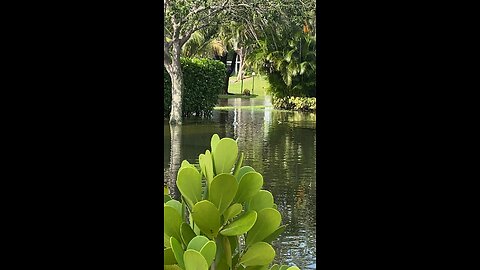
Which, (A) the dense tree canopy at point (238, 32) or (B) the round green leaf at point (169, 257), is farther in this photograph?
(A) the dense tree canopy at point (238, 32)

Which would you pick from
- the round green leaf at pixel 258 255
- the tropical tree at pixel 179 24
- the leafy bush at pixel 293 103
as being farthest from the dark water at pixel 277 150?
the round green leaf at pixel 258 255

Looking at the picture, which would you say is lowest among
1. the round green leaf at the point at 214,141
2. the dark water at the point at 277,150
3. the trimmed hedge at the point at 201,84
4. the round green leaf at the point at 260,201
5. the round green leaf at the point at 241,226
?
the dark water at the point at 277,150

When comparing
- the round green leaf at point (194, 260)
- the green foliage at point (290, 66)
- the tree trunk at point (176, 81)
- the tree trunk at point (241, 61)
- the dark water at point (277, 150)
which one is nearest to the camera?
the round green leaf at point (194, 260)

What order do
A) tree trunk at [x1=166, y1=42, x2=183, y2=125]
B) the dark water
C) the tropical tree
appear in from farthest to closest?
1. tree trunk at [x1=166, y1=42, x2=183, y2=125]
2. the tropical tree
3. the dark water

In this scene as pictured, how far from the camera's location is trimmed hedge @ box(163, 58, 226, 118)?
6223 mm

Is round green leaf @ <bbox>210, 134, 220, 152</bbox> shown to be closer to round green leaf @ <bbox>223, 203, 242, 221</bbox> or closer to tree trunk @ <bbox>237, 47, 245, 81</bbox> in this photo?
round green leaf @ <bbox>223, 203, 242, 221</bbox>

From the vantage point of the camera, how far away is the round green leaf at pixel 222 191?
0.71 metres

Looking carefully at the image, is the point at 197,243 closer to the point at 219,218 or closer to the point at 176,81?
the point at 219,218

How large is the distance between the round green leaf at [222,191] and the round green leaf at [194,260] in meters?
0.08

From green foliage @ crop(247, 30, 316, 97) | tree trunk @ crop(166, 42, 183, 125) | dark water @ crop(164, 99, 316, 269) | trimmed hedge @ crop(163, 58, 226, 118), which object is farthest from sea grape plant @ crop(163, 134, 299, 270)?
trimmed hedge @ crop(163, 58, 226, 118)

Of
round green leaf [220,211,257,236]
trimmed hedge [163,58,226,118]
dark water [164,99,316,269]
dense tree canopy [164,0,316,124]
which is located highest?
dense tree canopy [164,0,316,124]

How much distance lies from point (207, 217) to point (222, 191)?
37 millimetres

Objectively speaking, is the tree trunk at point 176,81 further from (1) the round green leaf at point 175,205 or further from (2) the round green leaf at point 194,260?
(2) the round green leaf at point 194,260
